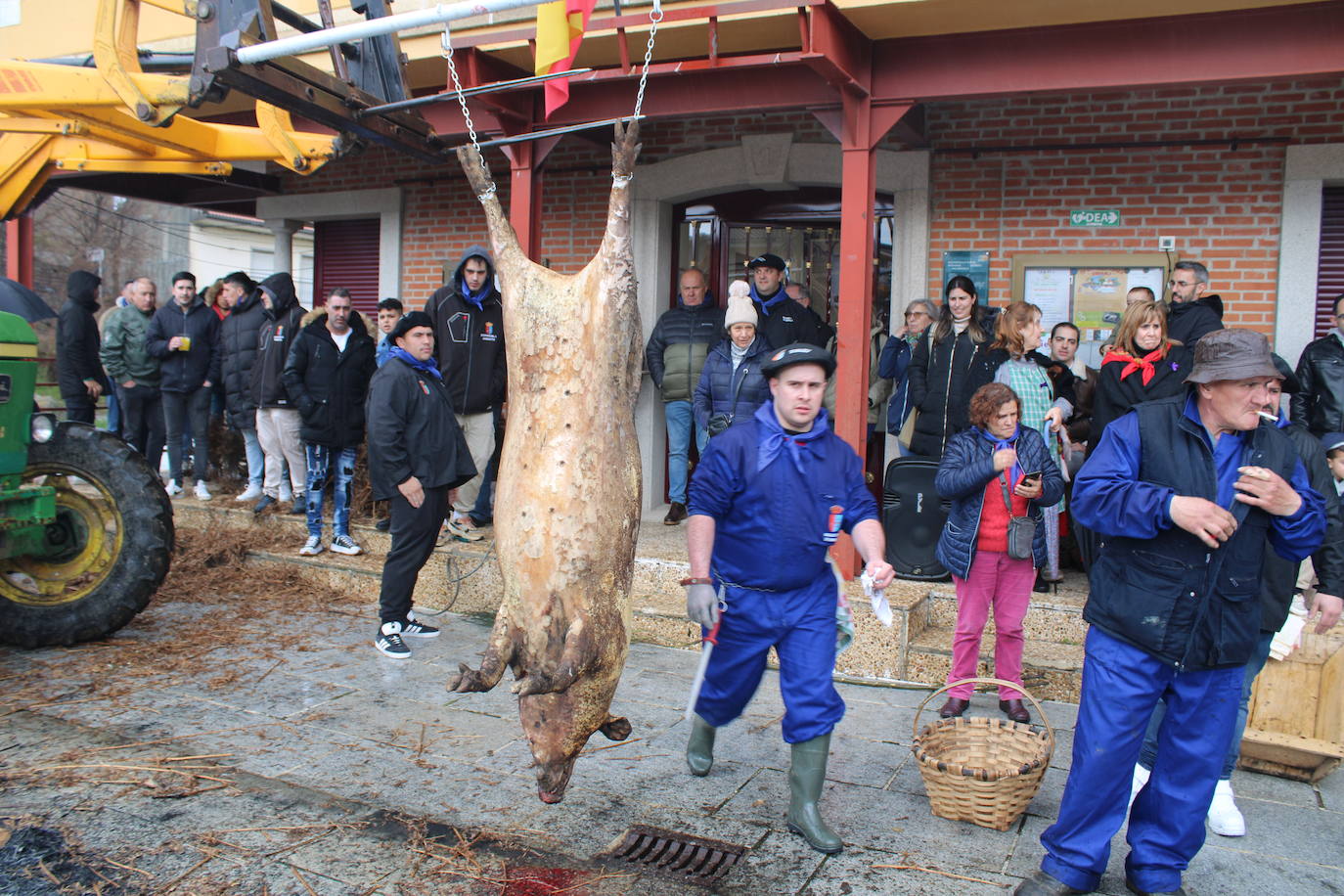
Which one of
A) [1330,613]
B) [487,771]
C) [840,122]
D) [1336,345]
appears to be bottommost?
[487,771]

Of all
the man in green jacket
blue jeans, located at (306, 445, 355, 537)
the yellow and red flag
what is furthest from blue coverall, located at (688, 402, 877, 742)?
the man in green jacket

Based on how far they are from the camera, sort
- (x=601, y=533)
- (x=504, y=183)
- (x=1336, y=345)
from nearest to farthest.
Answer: (x=601, y=533) → (x=1336, y=345) → (x=504, y=183)

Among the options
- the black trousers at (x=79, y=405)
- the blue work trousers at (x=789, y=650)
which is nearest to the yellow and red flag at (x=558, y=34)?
the blue work trousers at (x=789, y=650)

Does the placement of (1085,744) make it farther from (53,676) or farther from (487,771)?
(53,676)

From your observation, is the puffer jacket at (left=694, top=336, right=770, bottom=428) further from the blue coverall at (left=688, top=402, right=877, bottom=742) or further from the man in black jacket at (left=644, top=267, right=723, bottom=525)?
the blue coverall at (left=688, top=402, right=877, bottom=742)

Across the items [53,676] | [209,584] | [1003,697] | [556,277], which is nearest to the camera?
[556,277]

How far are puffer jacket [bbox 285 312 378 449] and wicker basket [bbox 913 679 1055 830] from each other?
16.5 feet

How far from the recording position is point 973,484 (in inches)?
185

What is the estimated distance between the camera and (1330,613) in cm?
345

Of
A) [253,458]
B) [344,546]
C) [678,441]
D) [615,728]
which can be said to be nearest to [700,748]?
[615,728]

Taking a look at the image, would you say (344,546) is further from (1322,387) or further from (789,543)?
(1322,387)

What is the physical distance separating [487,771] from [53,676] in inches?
111

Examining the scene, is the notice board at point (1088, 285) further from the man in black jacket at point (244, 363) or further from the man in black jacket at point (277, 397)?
the man in black jacket at point (244, 363)

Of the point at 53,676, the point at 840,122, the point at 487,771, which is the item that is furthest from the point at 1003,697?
the point at 53,676
